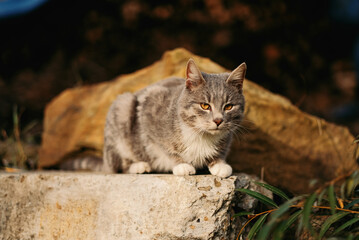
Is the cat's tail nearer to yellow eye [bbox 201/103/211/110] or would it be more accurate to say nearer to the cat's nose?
yellow eye [bbox 201/103/211/110]

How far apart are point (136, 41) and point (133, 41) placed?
2.3 inches

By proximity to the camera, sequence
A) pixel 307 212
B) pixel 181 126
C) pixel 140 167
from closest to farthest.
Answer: pixel 307 212 → pixel 181 126 → pixel 140 167

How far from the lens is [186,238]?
2.09 meters

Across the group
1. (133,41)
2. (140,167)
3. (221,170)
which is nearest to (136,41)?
(133,41)

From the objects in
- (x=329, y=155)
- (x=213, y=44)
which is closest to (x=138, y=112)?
(x=329, y=155)

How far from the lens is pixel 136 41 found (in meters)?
6.16

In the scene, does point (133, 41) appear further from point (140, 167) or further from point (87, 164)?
point (140, 167)

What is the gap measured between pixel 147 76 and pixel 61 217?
2.16m

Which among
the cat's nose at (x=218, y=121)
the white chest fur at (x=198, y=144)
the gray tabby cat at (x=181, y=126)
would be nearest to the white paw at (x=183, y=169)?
the gray tabby cat at (x=181, y=126)

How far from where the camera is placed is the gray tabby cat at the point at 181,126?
2553 millimetres

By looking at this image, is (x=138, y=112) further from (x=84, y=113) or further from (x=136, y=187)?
(x=84, y=113)

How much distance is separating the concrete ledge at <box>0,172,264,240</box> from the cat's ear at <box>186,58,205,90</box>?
748mm

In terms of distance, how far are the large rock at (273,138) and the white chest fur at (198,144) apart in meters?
0.77

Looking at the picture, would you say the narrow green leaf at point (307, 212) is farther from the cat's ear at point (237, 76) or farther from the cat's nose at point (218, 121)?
the cat's ear at point (237, 76)
